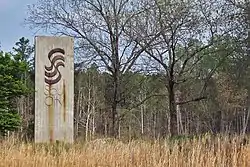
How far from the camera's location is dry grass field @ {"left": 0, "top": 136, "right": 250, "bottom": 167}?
705 cm

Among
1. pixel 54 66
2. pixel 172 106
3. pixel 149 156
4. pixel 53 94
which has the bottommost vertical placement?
pixel 149 156

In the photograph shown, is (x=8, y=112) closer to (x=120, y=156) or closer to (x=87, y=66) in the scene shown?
(x=87, y=66)

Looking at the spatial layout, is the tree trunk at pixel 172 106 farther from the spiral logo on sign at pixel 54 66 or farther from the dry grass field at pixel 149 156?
the dry grass field at pixel 149 156

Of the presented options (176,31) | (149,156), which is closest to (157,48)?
(176,31)

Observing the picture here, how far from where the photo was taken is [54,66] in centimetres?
1498

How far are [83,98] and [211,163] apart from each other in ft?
92.6

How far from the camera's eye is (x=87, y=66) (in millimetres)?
18766

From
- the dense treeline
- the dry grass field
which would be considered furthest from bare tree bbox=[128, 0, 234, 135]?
the dry grass field

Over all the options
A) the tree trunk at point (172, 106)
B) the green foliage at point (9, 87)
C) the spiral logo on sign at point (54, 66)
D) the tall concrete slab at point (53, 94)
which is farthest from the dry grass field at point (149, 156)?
the tree trunk at point (172, 106)

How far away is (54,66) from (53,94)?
88cm

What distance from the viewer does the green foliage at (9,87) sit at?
13.6 m

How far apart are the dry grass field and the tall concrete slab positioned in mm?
6949

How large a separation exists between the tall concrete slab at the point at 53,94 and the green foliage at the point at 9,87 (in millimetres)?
807

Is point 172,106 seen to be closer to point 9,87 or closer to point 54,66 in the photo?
point 54,66
